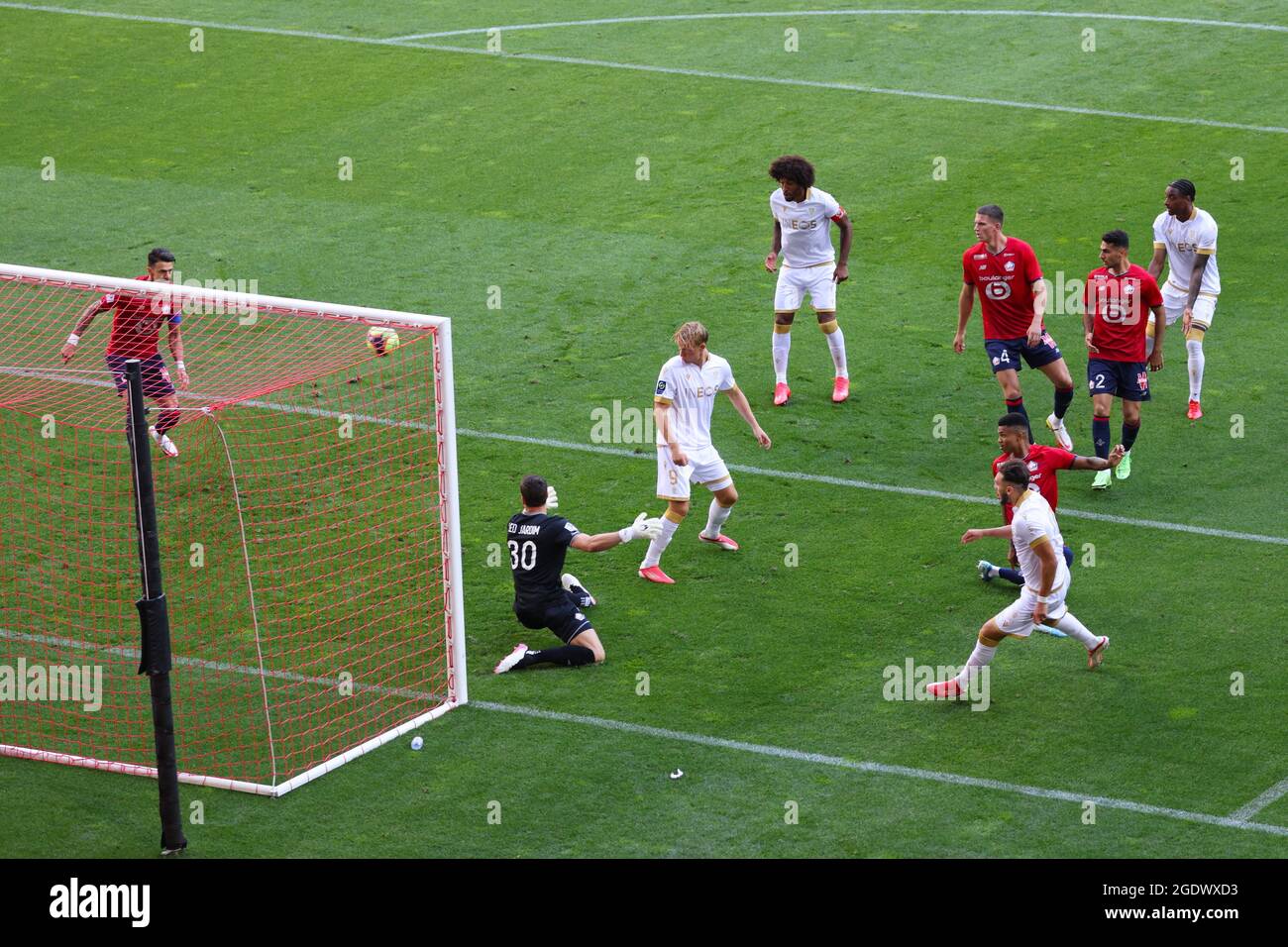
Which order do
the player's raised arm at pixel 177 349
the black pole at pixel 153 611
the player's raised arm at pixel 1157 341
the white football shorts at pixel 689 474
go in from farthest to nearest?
the player's raised arm at pixel 177 349 < the player's raised arm at pixel 1157 341 < the white football shorts at pixel 689 474 < the black pole at pixel 153 611

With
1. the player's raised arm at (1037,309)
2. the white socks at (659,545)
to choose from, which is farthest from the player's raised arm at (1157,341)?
the white socks at (659,545)

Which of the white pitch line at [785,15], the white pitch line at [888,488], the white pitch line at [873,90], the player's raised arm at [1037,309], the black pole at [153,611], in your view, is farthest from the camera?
the white pitch line at [785,15]

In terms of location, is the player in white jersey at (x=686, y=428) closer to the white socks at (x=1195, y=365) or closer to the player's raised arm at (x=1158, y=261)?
the player's raised arm at (x=1158, y=261)

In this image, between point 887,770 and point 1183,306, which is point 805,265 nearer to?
point 1183,306

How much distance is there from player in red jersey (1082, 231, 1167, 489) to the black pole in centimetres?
796

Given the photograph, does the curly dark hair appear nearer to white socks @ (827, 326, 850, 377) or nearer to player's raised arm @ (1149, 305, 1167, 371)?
white socks @ (827, 326, 850, 377)

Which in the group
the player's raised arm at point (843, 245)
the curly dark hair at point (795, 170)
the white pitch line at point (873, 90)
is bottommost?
the player's raised arm at point (843, 245)

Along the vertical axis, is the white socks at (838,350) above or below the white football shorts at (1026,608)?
above

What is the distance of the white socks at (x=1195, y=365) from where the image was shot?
16.7m

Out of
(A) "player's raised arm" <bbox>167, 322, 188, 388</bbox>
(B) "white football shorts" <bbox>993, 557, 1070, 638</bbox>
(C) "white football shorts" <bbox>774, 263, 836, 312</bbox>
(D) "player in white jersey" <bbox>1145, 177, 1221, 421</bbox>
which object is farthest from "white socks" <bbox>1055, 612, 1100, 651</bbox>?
(A) "player's raised arm" <bbox>167, 322, 188, 388</bbox>

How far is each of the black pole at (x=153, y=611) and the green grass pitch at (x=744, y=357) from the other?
1.98 ft

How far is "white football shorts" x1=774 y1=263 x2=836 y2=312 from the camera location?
17.1 m

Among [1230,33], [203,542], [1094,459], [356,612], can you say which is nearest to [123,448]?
[203,542]

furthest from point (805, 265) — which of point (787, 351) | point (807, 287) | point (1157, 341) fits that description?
point (1157, 341)
